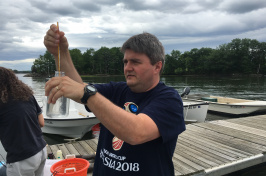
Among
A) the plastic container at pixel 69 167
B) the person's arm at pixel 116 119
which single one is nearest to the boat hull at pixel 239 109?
the plastic container at pixel 69 167

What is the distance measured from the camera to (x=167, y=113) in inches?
55.7

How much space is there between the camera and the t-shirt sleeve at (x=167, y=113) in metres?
1.36

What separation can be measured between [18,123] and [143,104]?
74.1 inches

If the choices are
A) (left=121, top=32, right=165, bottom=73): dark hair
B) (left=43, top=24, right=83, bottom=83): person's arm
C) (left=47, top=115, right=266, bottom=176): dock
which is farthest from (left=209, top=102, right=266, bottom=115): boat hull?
(left=43, top=24, right=83, bottom=83): person's arm

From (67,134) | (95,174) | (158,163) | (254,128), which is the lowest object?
(67,134)

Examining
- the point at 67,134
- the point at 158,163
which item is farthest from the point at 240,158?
the point at 67,134

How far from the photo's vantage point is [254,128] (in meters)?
8.04

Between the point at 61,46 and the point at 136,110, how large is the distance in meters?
0.91

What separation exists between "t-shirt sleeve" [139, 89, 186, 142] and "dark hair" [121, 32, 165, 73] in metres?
0.30

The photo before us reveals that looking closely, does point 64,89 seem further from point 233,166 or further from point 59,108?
point 233,166

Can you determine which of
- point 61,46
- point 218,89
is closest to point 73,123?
point 61,46

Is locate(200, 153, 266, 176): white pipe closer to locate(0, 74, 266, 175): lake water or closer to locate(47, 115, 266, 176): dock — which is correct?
locate(47, 115, 266, 176): dock

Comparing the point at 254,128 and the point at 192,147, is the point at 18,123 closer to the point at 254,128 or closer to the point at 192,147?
the point at 192,147

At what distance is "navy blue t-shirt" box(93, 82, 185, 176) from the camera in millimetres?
1401
